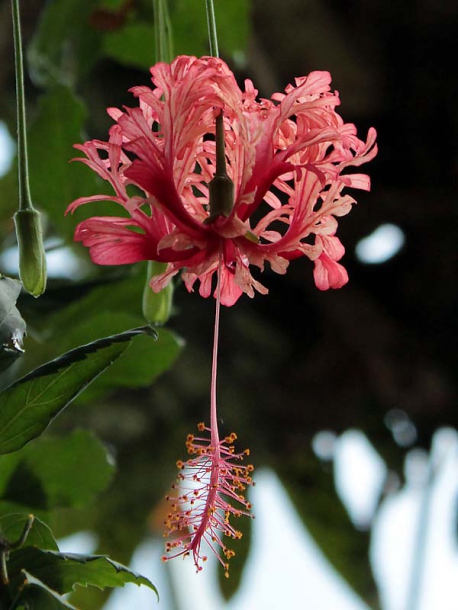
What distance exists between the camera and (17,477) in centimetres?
90

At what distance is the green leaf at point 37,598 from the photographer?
0.63m

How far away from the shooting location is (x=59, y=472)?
956 millimetres

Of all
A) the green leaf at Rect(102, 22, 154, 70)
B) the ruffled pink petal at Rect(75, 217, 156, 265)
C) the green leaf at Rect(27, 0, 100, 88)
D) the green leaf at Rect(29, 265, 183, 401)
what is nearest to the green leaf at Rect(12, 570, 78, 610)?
the ruffled pink petal at Rect(75, 217, 156, 265)

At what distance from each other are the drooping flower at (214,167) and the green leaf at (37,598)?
0.25m

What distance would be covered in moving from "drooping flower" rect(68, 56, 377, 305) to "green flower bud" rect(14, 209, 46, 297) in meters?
0.03

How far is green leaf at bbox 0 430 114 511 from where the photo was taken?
2.94 ft

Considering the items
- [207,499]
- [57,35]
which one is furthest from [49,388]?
[57,35]

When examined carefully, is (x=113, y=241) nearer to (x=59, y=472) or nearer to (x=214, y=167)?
(x=214, y=167)

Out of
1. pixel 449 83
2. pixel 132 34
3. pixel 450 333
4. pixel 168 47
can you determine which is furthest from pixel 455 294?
pixel 168 47

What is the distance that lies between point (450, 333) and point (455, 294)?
7 centimetres

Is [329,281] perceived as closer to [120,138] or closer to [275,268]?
[275,268]

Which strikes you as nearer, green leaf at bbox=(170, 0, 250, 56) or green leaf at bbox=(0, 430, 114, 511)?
green leaf at bbox=(0, 430, 114, 511)

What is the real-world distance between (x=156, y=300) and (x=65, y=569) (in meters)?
0.24

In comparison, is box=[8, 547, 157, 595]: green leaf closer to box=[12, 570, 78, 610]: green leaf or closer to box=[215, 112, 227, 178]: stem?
box=[12, 570, 78, 610]: green leaf
